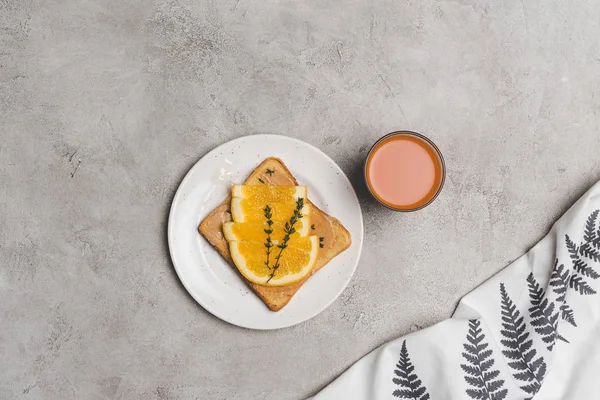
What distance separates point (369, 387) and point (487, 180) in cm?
84

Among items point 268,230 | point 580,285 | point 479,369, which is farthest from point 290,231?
point 580,285

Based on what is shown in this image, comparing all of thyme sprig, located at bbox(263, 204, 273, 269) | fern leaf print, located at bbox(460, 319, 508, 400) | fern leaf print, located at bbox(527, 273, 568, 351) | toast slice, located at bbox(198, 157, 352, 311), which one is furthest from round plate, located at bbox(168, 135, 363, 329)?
fern leaf print, located at bbox(527, 273, 568, 351)

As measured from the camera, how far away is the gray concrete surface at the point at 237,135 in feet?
6.48

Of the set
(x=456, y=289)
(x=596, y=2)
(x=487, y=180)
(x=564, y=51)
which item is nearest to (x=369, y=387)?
(x=456, y=289)

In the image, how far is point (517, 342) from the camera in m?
2.01

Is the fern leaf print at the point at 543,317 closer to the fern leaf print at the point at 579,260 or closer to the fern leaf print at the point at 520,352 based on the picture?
the fern leaf print at the point at 520,352

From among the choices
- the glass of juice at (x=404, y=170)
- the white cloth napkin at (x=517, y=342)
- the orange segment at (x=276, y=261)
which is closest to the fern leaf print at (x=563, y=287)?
the white cloth napkin at (x=517, y=342)

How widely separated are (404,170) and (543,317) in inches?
27.6

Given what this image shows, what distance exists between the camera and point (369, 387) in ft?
6.57

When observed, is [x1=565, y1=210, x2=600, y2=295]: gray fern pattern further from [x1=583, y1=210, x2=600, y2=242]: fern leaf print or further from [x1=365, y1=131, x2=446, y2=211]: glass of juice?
[x1=365, y1=131, x2=446, y2=211]: glass of juice

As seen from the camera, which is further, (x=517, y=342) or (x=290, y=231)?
(x=517, y=342)

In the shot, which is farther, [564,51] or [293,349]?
[564,51]

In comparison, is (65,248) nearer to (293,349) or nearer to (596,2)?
(293,349)

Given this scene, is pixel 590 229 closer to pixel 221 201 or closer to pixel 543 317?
pixel 543 317
